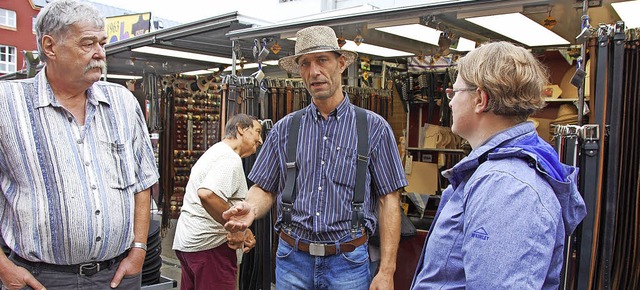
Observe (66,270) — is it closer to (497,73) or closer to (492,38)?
(497,73)

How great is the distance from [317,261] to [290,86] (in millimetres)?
2558

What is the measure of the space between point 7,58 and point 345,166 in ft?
118

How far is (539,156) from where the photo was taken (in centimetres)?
Result: 129

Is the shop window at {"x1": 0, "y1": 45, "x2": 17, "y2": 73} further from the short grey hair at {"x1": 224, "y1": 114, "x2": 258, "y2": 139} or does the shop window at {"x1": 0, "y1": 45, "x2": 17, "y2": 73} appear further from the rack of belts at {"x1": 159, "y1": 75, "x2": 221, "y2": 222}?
the short grey hair at {"x1": 224, "y1": 114, "x2": 258, "y2": 139}

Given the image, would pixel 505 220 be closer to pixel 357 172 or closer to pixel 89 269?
pixel 357 172

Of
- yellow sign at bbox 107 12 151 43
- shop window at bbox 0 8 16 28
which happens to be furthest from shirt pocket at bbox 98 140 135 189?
shop window at bbox 0 8 16 28

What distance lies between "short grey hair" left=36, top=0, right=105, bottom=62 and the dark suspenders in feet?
3.63

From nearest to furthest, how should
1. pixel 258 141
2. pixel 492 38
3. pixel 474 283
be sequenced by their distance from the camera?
pixel 474 283, pixel 258 141, pixel 492 38

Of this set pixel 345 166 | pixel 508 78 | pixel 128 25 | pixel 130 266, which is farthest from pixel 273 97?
pixel 128 25

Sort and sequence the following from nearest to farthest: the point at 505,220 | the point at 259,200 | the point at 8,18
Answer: the point at 505,220
the point at 259,200
the point at 8,18

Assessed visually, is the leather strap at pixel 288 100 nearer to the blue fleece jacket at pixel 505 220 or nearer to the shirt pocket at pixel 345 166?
the shirt pocket at pixel 345 166

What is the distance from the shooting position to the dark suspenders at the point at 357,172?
96.8 inches

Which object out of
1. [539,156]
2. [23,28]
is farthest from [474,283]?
[23,28]

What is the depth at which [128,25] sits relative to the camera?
11.9 m
